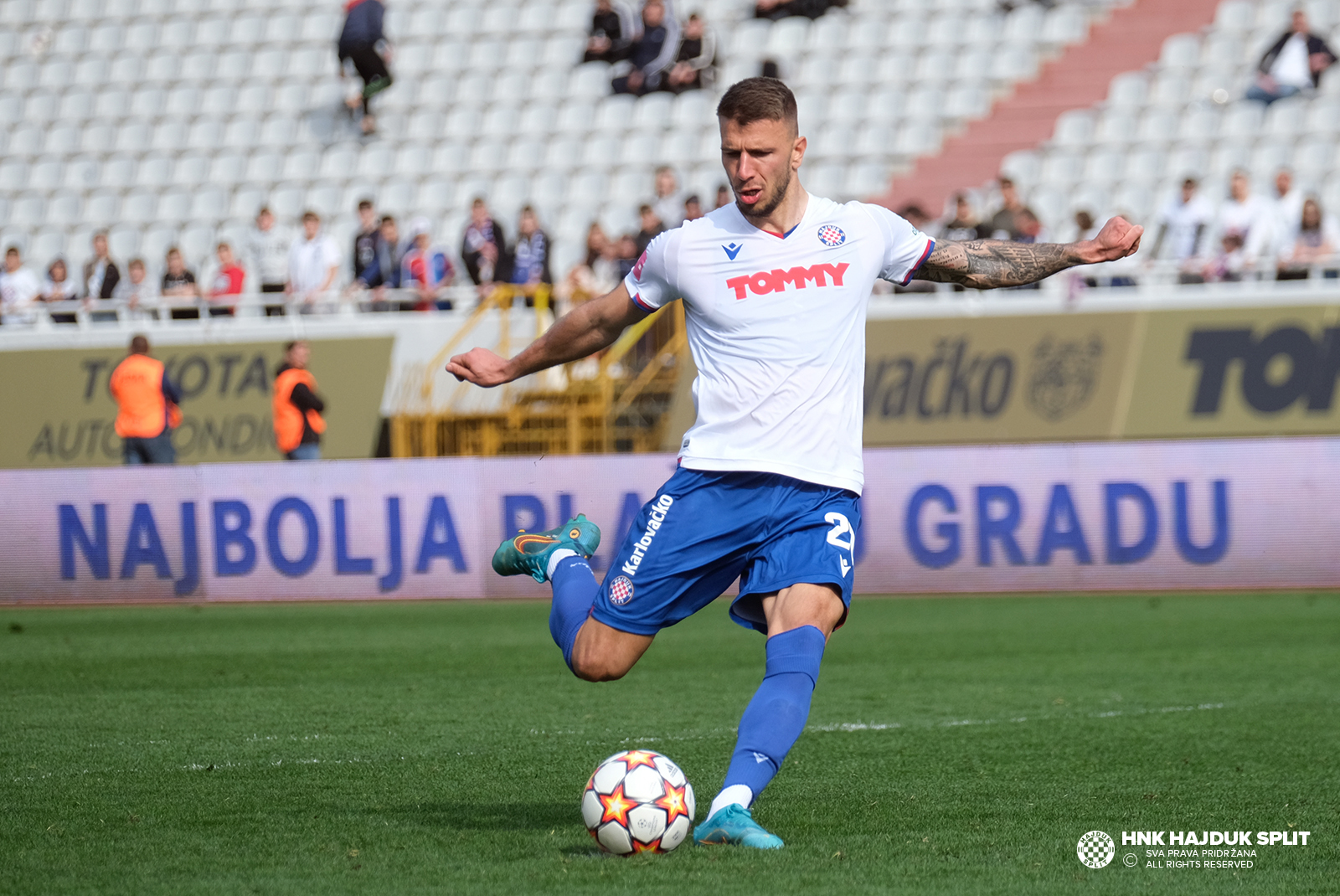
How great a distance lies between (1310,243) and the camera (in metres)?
16.5

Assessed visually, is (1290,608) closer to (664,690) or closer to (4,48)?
(664,690)

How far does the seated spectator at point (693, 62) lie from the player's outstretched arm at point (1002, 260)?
16882mm

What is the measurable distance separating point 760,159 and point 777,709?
1.51 metres

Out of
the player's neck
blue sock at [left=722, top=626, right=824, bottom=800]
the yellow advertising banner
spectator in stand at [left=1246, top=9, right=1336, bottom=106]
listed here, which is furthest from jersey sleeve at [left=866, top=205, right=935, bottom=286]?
spectator in stand at [left=1246, top=9, right=1336, bottom=106]

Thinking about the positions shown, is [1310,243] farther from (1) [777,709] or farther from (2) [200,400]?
(1) [777,709]

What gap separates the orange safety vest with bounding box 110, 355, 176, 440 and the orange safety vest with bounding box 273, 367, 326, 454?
3.78 ft

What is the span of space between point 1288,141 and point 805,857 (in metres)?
16.5

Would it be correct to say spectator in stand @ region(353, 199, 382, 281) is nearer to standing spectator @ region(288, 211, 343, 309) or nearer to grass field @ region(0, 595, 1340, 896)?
standing spectator @ region(288, 211, 343, 309)

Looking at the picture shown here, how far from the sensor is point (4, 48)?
27.0 metres

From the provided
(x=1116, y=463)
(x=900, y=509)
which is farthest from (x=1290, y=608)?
(x=900, y=509)

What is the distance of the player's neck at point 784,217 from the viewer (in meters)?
5.01

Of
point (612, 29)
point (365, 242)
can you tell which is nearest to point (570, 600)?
point (365, 242)

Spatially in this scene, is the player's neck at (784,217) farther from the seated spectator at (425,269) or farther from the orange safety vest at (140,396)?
the seated spectator at (425,269)

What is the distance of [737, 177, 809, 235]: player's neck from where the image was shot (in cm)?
501
